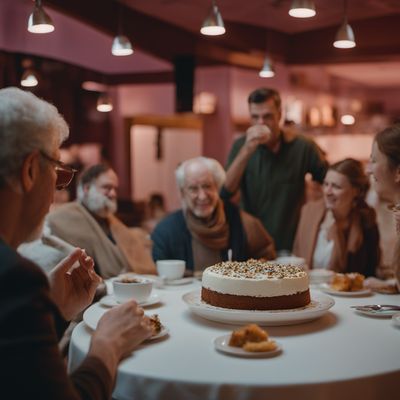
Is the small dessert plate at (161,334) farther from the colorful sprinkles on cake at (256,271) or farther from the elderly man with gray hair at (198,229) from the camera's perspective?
the elderly man with gray hair at (198,229)

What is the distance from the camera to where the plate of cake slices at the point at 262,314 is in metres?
1.80

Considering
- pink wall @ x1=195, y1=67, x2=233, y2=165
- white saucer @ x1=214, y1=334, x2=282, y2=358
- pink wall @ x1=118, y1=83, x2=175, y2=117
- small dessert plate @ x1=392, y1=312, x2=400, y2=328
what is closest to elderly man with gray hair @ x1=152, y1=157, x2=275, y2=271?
small dessert plate @ x1=392, y1=312, x2=400, y2=328

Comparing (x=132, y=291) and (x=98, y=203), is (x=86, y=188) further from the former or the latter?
(x=132, y=291)

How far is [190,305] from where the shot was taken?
191 centimetres

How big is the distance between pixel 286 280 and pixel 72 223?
5.44 feet

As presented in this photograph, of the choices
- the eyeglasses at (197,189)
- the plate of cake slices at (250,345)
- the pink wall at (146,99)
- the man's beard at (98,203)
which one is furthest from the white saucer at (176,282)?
the pink wall at (146,99)

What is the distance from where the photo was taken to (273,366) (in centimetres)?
150

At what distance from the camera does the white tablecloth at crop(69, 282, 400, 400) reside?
4.62 feet

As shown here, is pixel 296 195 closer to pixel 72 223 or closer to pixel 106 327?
pixel 72 223

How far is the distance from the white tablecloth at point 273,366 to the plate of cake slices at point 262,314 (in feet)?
0.09

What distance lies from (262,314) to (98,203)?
1695 mm

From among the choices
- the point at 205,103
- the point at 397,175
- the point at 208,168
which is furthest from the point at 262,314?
the point at 205,103

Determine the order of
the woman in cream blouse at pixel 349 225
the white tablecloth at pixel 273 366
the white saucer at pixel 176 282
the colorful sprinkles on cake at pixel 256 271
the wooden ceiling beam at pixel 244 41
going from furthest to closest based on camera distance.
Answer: the wooden ceiling beam at pixel 244 41 < the woman in cream blouse at pixel 349 225 < the white saucer at pixel 176 282 < the colorful sprinkles on cake at pixel 256 271 < the white tablecloth at pixel 273 366

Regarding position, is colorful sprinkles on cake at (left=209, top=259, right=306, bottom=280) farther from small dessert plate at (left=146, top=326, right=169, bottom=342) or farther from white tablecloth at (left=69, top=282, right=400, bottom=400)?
small dessert plate at (left=146, top=326, right=169, bottom=342)
